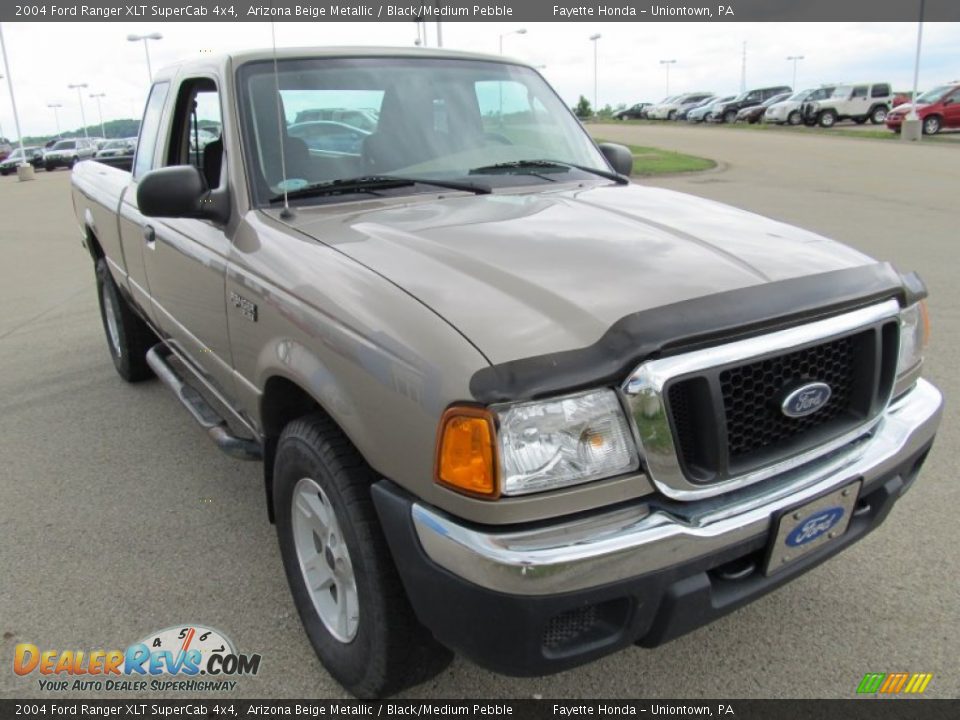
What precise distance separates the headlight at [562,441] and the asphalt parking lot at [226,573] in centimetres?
99

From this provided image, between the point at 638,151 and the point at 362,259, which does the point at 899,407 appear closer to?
the point at 362,259

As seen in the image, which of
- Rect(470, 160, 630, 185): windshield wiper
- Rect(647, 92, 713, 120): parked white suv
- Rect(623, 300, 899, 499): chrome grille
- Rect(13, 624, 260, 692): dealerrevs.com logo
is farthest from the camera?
Rect(647, 92, 713, 120): parked white suv

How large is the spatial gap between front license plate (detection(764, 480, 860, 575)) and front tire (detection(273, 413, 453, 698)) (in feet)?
3.10

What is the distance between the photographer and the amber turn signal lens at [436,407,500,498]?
1.74 meters

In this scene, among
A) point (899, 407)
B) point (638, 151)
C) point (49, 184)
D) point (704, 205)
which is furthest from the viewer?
point (49, 184)

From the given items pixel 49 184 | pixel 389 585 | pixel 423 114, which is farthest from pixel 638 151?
pixel 389 585

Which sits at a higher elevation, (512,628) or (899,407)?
(899,407)

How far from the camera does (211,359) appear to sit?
10.5ft

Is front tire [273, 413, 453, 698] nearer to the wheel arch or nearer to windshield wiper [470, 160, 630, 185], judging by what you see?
the wheel arch

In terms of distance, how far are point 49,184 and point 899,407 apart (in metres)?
29.4

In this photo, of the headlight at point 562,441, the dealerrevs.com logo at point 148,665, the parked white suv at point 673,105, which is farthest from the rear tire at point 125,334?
the parked white suv at point 673,105

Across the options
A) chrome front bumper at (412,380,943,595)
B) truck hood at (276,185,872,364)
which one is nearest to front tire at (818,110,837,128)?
truck hood at (276,185,872,364)

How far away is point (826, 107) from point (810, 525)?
130ft

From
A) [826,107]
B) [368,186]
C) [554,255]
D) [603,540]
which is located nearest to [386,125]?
[368,186]
